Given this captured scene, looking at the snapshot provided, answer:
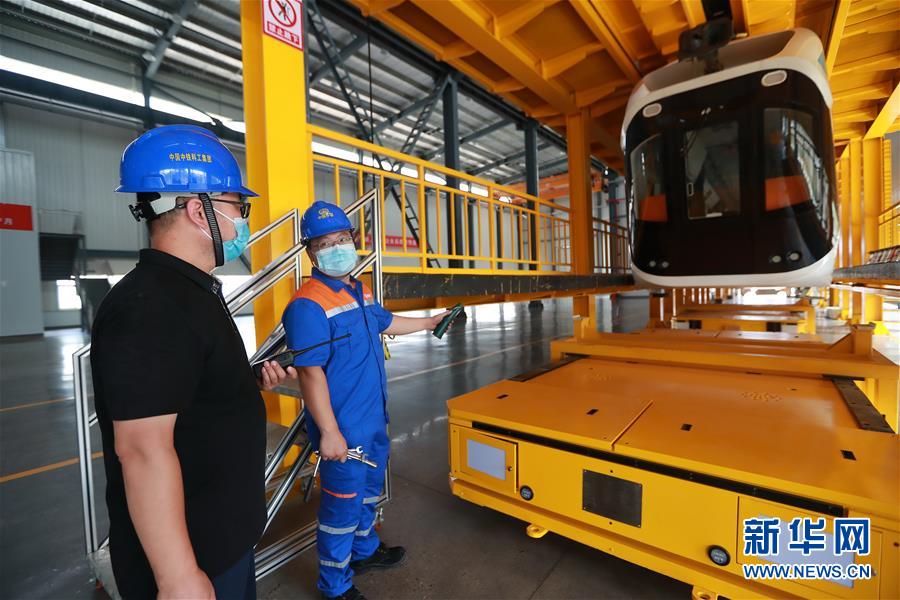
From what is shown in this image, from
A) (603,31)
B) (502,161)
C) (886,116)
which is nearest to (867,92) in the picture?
(886,116)

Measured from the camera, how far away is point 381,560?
233 cm

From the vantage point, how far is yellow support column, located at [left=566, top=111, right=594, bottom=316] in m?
6.18

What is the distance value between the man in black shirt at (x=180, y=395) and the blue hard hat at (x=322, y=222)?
0.72 meters

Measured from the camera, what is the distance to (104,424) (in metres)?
1.07

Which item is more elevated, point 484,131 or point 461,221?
point 484,131

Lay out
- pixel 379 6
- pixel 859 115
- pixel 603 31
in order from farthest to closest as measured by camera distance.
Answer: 1. pixel 859 115
2. pixel 603 31
3. pixel 379 6

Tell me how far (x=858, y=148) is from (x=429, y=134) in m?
14.0

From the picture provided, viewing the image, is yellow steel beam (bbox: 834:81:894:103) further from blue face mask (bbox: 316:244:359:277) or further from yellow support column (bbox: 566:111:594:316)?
blue face mask (bbox: 316:244:359:277)

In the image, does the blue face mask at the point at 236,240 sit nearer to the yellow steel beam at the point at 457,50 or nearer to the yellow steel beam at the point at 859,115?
the yellow steel beam at the point at 457,50

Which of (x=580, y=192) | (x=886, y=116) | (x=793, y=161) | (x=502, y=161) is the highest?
(x=502, y=161)

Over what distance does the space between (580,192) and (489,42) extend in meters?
3.06

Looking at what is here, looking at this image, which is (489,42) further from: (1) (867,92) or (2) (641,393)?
(1) (867,92)

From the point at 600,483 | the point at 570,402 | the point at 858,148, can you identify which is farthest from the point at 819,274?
the point at 858,148

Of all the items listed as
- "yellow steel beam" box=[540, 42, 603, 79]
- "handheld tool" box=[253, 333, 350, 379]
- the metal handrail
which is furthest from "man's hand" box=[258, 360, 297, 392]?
"yellow steel beam" box=[540, 42, 603, 79]
